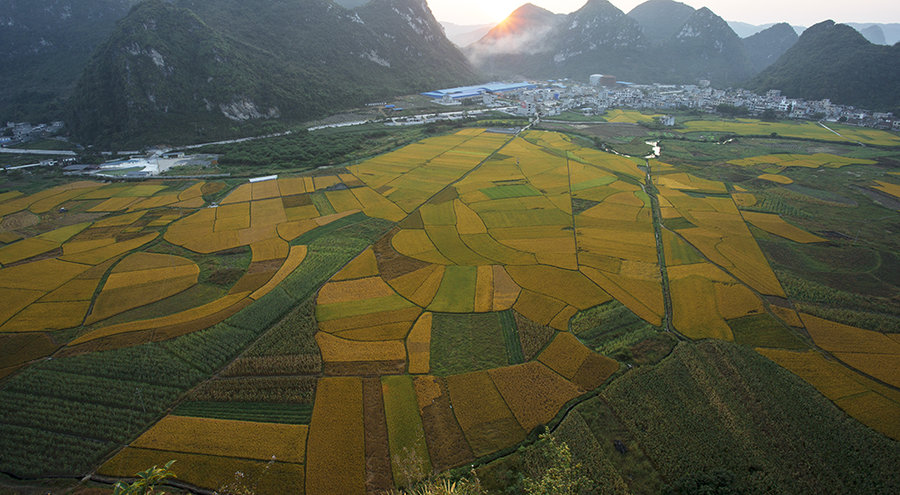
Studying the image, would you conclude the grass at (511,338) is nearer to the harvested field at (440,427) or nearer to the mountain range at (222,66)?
the harvested field at (440,427)

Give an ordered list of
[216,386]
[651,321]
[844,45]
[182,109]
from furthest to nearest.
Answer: [844,45], [182,109], [651,321], [216,386]

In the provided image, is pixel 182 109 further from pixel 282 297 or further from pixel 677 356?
pixel 677 356

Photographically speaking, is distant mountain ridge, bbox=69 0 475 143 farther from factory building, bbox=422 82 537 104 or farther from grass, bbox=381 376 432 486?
grass, bbox=381 376 432 486

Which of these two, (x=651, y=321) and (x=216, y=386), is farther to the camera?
(x=651, y=321)

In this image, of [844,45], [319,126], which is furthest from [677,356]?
[844,45]

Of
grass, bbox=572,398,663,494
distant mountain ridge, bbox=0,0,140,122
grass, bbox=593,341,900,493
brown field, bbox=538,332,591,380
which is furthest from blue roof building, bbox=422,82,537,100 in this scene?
grass, bbox=572,398,663,494

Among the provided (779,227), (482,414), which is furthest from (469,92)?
(482,414)

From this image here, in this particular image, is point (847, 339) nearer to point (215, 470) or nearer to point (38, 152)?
point (215, 470)
